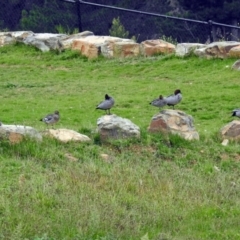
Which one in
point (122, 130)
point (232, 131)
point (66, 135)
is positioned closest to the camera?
point (66, 135)

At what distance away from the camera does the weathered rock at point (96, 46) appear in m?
15.8

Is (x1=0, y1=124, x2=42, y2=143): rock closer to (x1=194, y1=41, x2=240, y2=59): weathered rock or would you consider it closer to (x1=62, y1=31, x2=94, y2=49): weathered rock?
(x1=194, y1=41, x2=240, y2=59): weathered rock

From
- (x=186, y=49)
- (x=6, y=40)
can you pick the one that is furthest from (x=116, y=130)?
(x=6, y=40)

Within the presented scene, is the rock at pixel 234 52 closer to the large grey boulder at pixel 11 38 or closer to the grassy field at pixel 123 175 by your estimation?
the grassy field at pixel 123 175

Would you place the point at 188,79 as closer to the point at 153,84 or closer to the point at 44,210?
the point at 153,84

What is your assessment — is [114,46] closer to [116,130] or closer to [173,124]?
[173,124]

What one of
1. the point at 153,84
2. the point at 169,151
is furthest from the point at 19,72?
the point at 169,151

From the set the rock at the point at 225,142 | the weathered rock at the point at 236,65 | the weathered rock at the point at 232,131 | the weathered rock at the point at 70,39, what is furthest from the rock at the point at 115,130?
the weathered rock at the point at 70,39

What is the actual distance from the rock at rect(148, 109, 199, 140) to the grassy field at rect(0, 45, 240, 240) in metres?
0.13

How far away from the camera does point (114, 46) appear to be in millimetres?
15828

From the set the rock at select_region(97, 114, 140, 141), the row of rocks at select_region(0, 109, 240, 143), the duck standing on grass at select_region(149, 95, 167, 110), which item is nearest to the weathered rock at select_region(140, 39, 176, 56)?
the duck standing on grass at select_region(149, 95, 167, 110)

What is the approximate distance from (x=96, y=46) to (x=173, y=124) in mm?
6725

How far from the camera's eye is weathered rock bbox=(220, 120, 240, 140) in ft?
31.5

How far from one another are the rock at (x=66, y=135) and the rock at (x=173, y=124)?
0.87 metres
